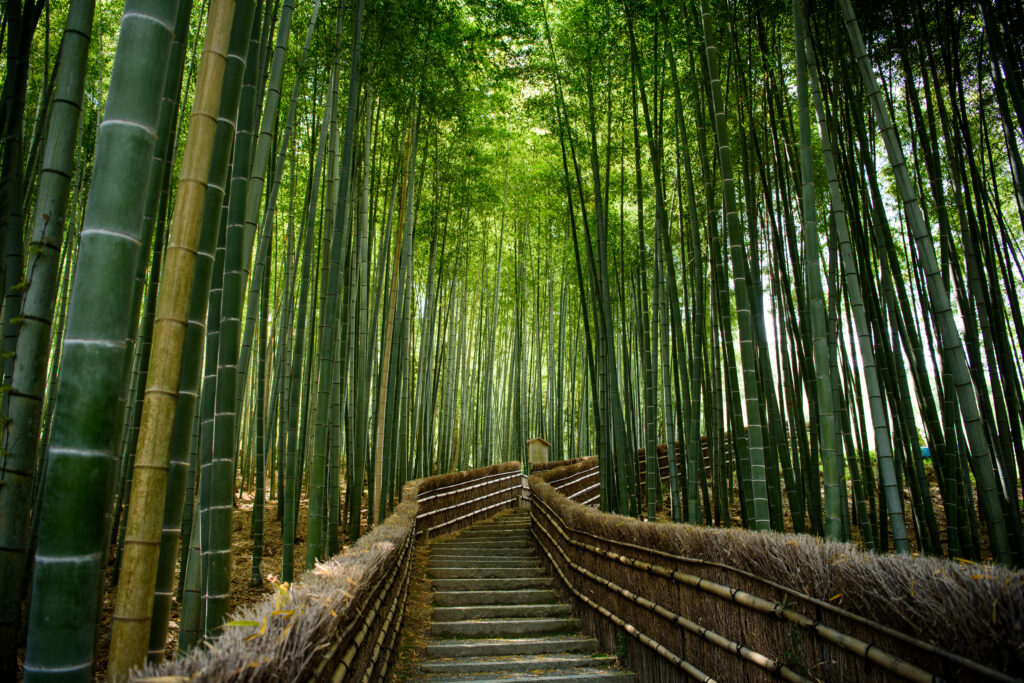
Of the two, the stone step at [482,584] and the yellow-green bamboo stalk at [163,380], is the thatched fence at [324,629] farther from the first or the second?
the stone step at [482,584]

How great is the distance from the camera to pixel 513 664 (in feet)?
9.41

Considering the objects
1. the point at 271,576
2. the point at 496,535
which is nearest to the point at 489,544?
the point at 496,535

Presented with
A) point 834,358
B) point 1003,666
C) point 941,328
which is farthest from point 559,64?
point 1003,666

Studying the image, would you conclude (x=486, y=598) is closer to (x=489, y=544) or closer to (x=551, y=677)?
(x=551, y=677)

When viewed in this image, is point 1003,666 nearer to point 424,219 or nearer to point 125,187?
point 125,187

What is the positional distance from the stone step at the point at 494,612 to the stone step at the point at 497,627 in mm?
158

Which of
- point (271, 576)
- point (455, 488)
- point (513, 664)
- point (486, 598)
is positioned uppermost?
point (455, 488)

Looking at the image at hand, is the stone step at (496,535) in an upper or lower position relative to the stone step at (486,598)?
upper

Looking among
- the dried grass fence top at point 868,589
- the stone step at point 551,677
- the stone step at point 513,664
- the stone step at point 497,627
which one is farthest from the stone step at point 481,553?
the dried grass fence top at point 868,589

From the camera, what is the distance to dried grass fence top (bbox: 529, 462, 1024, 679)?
3.70 feet

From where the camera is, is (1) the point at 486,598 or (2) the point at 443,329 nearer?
(1) the point at 486,598

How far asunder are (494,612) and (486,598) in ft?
0.95

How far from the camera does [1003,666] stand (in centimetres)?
110

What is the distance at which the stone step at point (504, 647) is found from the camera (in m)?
3.09
